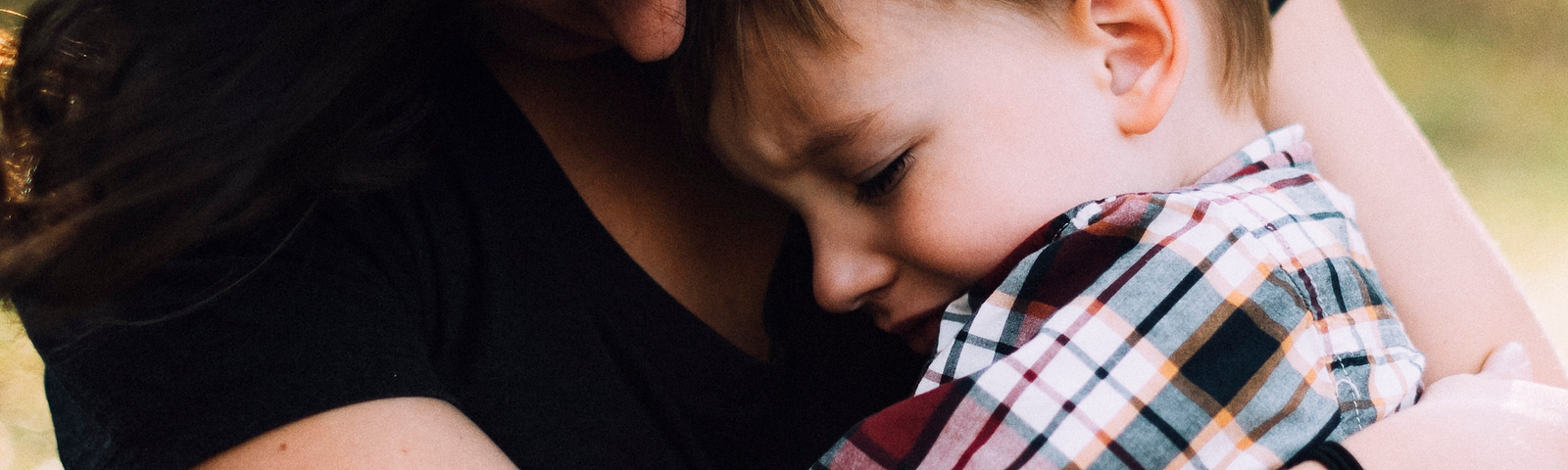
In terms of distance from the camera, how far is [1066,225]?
2.88ft

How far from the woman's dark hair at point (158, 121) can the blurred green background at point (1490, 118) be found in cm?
174

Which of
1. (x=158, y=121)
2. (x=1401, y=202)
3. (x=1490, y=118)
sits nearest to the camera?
(x=158, y=121)

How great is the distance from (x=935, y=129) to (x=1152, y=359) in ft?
0.93

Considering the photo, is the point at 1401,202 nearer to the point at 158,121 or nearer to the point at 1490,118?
the point at 158,121

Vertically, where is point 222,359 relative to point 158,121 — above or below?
below

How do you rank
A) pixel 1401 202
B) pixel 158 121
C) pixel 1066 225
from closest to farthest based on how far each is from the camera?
1. pixel 158 121
2. pixel 1066 225
3. pixel 1401 202

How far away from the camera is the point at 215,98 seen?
0.72 metres

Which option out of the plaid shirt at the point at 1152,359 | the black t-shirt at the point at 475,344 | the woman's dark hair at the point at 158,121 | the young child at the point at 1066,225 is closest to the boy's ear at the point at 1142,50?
the young child at the point at 1066,225

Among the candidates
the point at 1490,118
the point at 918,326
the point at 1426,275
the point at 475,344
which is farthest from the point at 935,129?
the point at 1490,118

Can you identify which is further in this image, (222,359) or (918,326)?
(918,326)

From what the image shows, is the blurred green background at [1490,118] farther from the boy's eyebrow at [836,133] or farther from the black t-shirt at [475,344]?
the boy's eyebrow at [836,133]

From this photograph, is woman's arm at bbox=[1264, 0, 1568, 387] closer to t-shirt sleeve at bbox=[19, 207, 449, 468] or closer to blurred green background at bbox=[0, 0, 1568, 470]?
t-shirt sleeve at bbox=[19, 207, 449, 468]

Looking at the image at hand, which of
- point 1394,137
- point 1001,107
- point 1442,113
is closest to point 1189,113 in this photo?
point 1001,107

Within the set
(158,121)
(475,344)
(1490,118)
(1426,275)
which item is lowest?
(1490,118)
